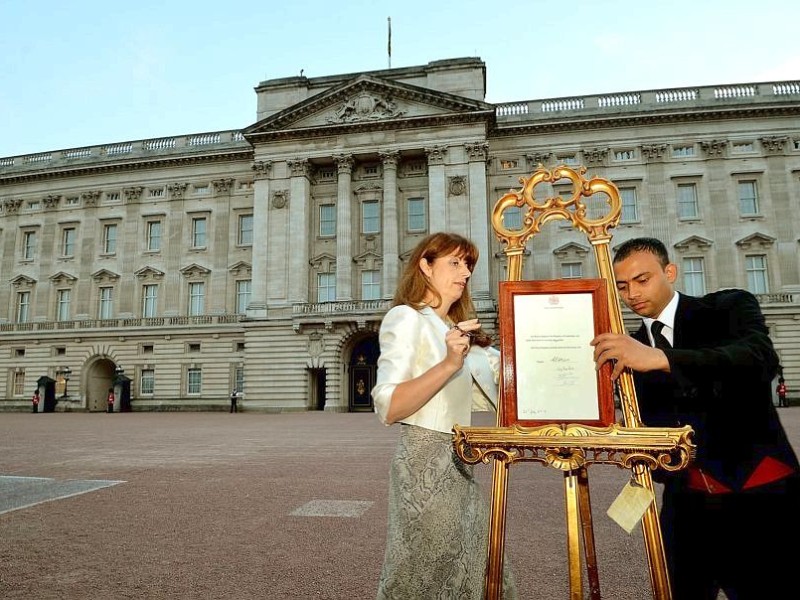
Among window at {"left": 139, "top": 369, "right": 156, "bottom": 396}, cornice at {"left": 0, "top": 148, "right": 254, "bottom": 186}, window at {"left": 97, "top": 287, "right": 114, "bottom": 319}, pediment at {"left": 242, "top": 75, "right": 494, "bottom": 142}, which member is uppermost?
pediment at {"left": 242, "top": 75, "right": 494, "bottom": 142}

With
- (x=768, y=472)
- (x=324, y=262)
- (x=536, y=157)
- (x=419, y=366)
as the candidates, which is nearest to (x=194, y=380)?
(x=324, y=262)

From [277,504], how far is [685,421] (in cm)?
529

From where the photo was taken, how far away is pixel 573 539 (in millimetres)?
2426

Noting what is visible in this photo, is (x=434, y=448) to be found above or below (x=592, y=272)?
below

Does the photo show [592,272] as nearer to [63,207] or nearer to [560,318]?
[560,318]

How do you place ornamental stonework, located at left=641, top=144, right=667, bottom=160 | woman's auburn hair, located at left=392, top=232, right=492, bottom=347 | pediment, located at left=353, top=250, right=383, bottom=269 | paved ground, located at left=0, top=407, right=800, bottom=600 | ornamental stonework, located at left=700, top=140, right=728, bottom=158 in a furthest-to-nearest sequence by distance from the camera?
pediment, located at left=353, top=250, right=383, bottom=269 → ornamental stonework, located at left=641, top=144, right=667, bottom=160 → ornamental stonework, located at left=700, top=140, right=728, bottom=158 → paved ground, located at left=0, top=407, right=800, bottom=600 → woman's auburn hair, located at left=392, top=232, right=492, bottom=347

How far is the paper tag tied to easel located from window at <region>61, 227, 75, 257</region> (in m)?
46.2

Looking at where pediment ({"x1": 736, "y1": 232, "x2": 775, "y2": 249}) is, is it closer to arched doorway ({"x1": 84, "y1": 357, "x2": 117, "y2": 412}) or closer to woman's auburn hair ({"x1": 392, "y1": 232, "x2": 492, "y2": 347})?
woman's auburn hair ({"x1": 392, "y1": 232, "x2": 492, "y2": 347})

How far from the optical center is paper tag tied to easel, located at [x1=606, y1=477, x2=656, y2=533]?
227 cm

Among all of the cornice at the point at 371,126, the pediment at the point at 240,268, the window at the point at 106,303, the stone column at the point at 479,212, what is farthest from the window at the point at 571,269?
the window at the point at 106,303

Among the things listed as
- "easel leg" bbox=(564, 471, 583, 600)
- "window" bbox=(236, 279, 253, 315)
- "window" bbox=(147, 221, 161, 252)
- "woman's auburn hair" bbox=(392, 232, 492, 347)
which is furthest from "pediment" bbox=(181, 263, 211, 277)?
"easel leg" bbox=(564, 471, 583, 600)

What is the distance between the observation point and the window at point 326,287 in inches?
1380

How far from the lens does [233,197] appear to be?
38500 mm

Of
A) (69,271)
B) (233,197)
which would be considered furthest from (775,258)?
(69,271)
